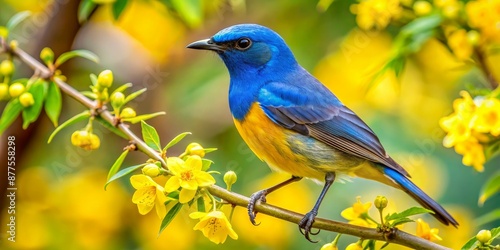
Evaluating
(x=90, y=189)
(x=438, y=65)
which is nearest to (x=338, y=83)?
(x=438, y=65)

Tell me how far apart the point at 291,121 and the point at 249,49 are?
385 millimetres

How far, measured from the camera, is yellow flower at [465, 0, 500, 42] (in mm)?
3174

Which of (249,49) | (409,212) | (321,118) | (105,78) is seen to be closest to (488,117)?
(409,212)

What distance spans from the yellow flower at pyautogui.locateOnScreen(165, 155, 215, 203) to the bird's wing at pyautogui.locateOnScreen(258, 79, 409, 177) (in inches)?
45.0

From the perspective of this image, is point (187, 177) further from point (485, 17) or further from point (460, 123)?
point (485, 17)

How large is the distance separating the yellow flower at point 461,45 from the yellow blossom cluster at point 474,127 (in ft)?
1.39

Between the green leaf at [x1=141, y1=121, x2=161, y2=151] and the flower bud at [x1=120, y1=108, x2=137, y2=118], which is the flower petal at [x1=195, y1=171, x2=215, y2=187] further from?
the flower bud at [x1=120, y1=108, x2=137, y2=118]

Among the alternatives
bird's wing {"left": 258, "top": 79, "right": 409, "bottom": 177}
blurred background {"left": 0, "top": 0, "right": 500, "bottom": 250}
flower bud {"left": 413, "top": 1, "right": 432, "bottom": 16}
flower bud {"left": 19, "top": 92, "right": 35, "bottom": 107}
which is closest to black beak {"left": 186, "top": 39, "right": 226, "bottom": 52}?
bird's wing {"left": 258, "top": 79, "right": 409, "bottom": 177}

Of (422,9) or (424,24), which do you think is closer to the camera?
(424,24)

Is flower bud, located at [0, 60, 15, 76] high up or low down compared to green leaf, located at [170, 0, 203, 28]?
down

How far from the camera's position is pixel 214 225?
7.93 feet

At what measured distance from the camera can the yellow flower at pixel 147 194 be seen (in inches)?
92.3

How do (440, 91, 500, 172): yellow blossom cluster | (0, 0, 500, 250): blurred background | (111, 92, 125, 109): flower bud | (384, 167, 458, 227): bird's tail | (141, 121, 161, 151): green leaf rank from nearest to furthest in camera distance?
1. (141, 121, 161, 151): green leaf
2. (111, 92, 125, 109): flower bud
3. (440, 91, 500, 172): yellow blossom cluster
4. (384, 167, 458, 227): bird's tail
5. (0, 0, 500, 250): blurred background

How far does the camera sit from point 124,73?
201 inches
